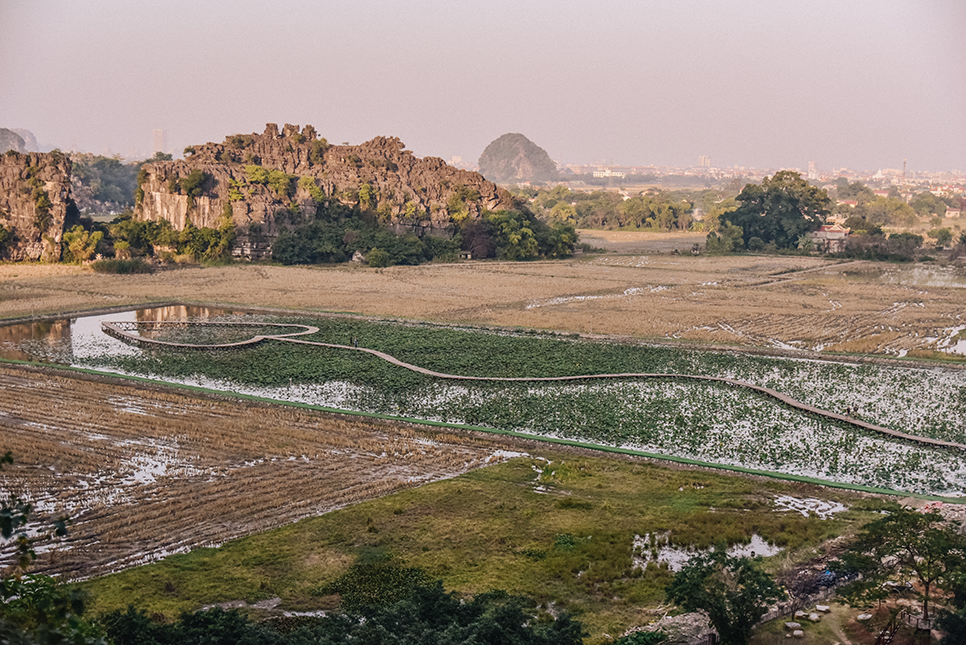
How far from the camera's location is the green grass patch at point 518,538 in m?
8.68

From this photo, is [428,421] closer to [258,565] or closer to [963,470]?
[258,565]

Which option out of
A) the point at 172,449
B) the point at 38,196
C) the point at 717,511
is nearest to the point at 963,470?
the point at 717,511

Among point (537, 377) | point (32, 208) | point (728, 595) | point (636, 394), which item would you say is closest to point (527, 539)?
point (728, 595)

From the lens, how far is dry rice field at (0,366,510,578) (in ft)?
33.0

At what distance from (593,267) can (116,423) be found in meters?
28.2

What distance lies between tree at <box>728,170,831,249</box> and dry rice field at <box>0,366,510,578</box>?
132ft

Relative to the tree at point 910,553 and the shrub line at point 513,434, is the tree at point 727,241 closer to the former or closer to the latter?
the shrub line at point 513,434

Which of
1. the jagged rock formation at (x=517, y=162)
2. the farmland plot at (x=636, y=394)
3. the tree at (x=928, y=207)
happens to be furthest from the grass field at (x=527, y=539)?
the jagged rock formation at (x=517, y=162)

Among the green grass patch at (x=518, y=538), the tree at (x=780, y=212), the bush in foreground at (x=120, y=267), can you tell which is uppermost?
the tree at (x=780, y=212)

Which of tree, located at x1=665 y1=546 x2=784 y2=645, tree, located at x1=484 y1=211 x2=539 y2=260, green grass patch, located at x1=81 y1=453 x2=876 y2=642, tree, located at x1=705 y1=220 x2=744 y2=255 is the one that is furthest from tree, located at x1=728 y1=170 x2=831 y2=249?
tree, located at x1=665 y1=546 x2=784 y2=645

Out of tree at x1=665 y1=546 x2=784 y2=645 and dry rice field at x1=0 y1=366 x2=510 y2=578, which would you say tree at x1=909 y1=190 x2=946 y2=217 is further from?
tree at x1=665 y1=546 x2=784 y2=645

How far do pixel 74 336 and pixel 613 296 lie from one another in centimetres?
1691

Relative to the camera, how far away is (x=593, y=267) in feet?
132

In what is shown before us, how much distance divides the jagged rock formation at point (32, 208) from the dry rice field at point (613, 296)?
2415 millimetres
